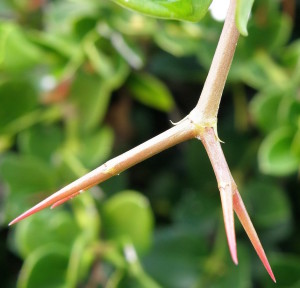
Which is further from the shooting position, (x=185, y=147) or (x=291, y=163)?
(x=185, y=147)

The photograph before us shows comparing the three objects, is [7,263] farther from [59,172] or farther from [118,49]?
[118,49]

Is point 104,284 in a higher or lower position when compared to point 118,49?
lower

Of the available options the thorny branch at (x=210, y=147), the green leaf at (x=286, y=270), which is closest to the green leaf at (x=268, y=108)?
the green leaf at (x=286, y=270)

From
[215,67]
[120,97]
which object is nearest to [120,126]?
[120,97]

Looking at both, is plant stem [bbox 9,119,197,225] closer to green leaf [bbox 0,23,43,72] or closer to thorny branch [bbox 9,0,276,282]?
thorny branch [bbox 9,0,276,282]

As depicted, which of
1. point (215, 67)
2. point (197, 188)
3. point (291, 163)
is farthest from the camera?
point (197, 188)

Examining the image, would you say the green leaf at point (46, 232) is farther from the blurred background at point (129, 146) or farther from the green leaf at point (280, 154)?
the green leaf at point (280, 154)

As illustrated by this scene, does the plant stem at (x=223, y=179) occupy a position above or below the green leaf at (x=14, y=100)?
above
